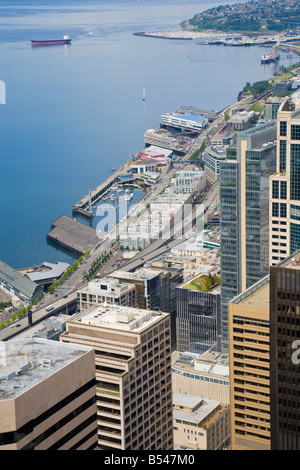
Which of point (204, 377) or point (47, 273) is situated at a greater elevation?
point (204, 377)

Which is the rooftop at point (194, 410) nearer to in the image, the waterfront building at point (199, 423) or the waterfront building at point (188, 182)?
the waterfront building at point (199, 423)

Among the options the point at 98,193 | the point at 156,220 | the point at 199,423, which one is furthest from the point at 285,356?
the point at 98,193

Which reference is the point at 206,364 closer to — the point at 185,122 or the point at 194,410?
the point at 194,410

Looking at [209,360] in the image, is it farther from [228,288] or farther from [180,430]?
[180,430]

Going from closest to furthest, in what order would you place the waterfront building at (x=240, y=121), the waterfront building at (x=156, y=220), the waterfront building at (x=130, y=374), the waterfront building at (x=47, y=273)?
the waterfront building at (x=130, y=374)
the waterfront building at (x=47, y=273)
the waterfront building at (x=156, y=220)
the waterfront building at (x=240, y=121)

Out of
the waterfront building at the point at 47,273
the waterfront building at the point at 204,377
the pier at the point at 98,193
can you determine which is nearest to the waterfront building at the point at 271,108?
the pier at the point at 98,193
